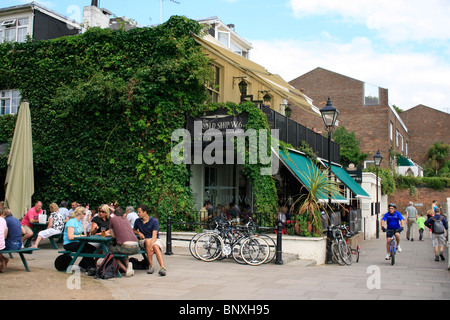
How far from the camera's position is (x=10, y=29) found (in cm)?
1923

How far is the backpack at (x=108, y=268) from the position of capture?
8672 millimetres

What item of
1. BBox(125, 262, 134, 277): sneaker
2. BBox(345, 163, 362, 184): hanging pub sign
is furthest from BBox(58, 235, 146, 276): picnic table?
BBox(345, 163, 362, 184): hanging pub sign

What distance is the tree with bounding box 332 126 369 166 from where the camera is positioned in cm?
3691

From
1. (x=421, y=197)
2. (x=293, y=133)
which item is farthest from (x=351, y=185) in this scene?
(x=421, y=197)

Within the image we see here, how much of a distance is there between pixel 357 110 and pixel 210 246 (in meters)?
30.5

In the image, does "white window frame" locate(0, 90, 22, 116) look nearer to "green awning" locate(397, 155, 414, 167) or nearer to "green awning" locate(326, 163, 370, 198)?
"green awning" locate(326, 163, 370, 198)

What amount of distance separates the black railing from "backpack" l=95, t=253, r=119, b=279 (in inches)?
299

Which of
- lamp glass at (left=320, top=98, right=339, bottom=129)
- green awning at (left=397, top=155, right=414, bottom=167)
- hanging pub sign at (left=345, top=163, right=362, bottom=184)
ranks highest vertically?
green awning at (left=397, top=155, right=414, bottom=167)

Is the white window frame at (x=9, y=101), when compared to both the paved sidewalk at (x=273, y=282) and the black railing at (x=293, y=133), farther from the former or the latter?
the black railing at (x=293, y=133)

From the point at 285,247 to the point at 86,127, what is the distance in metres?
8.50

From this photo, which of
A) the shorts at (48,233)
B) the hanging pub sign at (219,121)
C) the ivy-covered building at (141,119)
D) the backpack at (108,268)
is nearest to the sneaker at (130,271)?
the backpack at (108,268)

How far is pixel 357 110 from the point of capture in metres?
38.7

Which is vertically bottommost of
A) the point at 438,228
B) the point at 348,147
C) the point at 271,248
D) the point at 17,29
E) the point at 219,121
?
the point at 271,248

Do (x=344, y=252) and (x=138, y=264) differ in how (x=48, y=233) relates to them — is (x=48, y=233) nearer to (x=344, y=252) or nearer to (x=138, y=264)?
(x=138, y=264)
